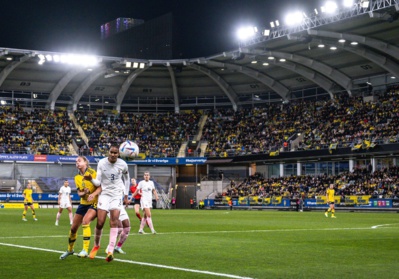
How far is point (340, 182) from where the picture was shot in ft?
210

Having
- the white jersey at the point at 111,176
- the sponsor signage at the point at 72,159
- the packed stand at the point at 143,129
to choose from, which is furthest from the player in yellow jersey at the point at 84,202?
the packed stand at the point at 143,129

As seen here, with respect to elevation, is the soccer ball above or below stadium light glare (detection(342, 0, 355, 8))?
below

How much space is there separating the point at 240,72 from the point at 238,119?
759 cm

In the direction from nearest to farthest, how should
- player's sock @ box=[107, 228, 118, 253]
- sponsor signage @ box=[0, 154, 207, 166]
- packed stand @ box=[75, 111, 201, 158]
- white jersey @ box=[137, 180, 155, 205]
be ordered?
player's sock @ box=[107, 228, 118, 253], white jersey @ box=[137, 180, 155, 205], sponsor signage @ box=[0, 154, 207, 166], packed stand @ box=[75, 111, 201, 158]

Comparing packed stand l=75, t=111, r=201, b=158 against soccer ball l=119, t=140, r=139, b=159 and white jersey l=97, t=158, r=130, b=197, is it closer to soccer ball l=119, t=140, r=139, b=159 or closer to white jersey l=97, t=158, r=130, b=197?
white jersey l=97, t=158, r=130, b=197

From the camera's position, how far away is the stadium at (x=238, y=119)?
2341 inches

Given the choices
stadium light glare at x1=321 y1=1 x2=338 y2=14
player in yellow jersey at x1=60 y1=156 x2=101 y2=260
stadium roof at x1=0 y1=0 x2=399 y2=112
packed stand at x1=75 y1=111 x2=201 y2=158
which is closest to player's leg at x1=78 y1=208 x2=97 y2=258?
player in yellow jersey at x1=60 y1=156 x2=101 y2=260

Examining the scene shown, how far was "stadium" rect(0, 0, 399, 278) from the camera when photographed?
5947 cm

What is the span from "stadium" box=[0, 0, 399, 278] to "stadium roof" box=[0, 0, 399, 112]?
165 millimetres

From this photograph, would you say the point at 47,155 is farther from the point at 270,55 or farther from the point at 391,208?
the point at 391,208

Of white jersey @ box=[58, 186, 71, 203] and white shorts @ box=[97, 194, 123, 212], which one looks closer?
white shorts @ box=[97, 194, 123, 212]

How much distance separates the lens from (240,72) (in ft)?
257

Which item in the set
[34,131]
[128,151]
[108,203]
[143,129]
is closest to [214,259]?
[108,203]

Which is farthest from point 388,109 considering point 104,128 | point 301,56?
point 104,128
